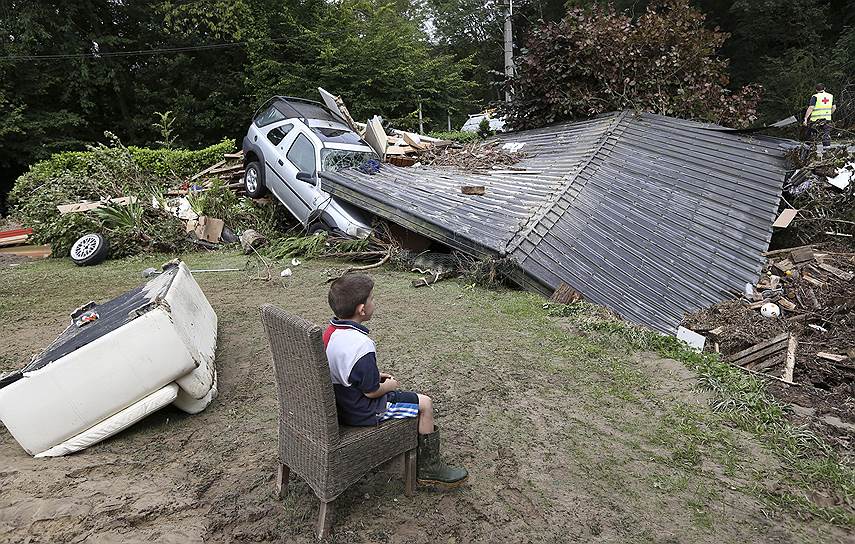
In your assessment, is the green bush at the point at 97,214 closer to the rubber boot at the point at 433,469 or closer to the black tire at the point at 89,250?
the black tire at the point at 89,250

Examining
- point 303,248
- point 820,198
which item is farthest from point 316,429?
point 820,198

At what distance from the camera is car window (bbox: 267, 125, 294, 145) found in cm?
1056

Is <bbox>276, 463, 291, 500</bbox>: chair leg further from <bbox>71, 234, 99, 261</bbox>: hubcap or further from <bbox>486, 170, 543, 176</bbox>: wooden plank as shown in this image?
<bbox>71, 234, 99, 261</bbox>: hubcap

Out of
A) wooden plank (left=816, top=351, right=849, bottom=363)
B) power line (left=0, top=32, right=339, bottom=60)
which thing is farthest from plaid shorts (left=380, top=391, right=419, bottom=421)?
power line (left=0, top=32, right=339, bottom=60)

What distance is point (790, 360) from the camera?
534 centimetres

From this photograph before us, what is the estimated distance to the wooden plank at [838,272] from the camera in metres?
7.62

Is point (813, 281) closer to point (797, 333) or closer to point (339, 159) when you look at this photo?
point (797, 333)

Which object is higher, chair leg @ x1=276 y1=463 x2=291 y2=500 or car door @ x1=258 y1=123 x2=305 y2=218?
car door @ x1=258 y1=123 x2=305 y2=218

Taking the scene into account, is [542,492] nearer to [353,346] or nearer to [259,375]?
[353,346]

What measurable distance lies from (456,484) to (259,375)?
2301mm

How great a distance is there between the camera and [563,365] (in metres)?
4.61

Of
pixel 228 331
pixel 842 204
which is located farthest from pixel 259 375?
pixel 842 204

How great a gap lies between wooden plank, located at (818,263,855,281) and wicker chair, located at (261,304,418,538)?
7.96 m

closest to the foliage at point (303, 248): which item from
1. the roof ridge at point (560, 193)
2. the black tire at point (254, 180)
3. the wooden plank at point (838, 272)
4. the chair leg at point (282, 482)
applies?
the black tire at point (254, 180)
